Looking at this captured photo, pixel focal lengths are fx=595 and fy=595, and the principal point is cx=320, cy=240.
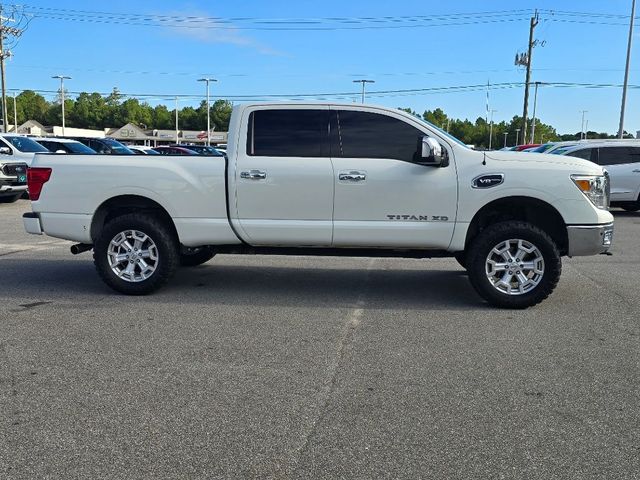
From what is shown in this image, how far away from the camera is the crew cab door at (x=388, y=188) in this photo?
604 centimetres

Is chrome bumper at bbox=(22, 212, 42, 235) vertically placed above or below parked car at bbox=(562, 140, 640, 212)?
below

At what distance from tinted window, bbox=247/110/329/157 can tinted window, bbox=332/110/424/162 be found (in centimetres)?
19

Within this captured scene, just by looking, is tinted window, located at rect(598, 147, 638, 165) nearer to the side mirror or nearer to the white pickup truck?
the white pickup truck

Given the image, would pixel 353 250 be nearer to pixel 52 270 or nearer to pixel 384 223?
pixel 384 223

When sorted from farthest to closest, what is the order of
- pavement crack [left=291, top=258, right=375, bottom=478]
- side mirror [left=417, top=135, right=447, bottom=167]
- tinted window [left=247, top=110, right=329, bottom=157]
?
tinted window [left=247, top=110, right=329, bottom=157]
side mirror [left=417, top=135, right=447, bottom=167]
pavement crack [left=291, top=258, right=375, bottom=478]

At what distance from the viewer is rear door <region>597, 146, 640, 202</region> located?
15.4 m

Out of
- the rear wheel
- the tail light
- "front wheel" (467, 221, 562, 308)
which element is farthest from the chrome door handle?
"front wheel" (467, 221, 562, 308)

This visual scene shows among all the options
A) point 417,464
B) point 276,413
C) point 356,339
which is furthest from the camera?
point 356,339

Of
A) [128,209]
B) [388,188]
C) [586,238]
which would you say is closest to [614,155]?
[586,238]

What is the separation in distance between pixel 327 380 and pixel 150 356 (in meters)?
1.44

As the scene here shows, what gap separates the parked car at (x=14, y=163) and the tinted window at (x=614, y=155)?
576 inches

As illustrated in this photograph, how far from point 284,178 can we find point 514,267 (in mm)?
2529

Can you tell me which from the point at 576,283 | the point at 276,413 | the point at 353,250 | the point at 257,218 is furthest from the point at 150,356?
the point at 576,283

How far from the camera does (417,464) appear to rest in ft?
10.2
